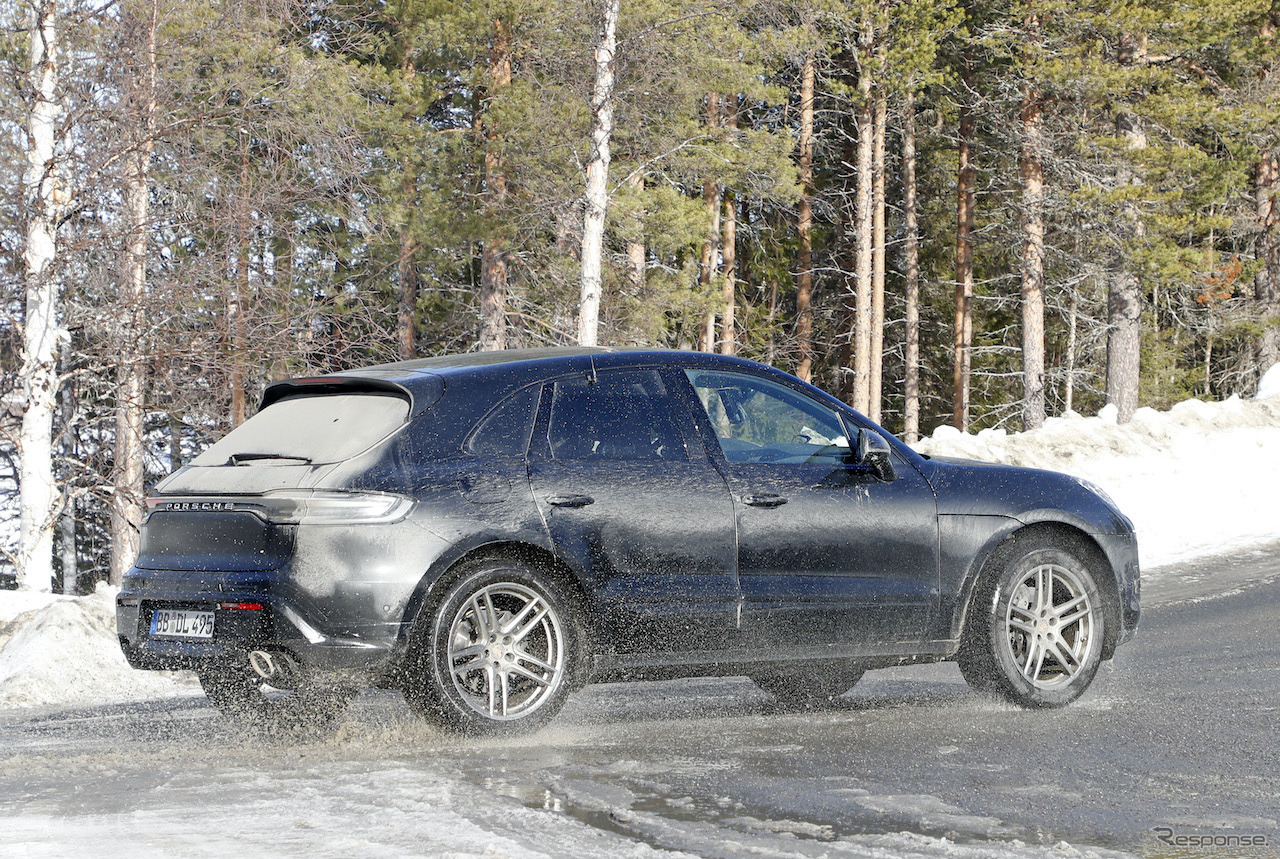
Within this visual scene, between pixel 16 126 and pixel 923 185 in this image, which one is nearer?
pixel 16 126

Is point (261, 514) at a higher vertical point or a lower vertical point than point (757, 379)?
lower

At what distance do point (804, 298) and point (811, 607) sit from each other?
1284 inches

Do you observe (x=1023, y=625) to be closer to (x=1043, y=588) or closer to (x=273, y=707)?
(x=1043, y=588)

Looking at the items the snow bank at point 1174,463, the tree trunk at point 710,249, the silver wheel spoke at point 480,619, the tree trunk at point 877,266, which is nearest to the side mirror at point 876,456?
the silver wheel spoke at point 480,619

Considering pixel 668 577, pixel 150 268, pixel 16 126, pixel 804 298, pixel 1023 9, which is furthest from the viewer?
pixel 804 298

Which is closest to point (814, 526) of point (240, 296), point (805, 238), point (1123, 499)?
point (1123, 499)

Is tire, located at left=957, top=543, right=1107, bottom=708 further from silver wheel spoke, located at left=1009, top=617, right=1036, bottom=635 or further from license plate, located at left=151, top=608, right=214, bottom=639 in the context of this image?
license plate, located at left=151, top=608, right=214, bottom=639

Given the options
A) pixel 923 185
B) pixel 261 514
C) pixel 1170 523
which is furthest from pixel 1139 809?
pixel 923 185

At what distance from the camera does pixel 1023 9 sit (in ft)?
89.0

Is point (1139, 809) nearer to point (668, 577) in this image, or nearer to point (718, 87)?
point (668, 577)

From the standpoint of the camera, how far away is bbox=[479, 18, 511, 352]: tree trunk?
77.4ft

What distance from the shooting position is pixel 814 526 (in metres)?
6.43

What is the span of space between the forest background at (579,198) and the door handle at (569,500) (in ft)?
32.5

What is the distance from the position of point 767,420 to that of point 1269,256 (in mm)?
30419
